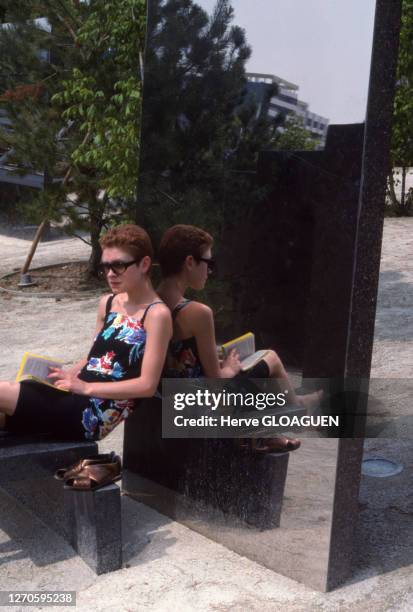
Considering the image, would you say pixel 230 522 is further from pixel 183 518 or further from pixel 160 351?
pixel 160 351

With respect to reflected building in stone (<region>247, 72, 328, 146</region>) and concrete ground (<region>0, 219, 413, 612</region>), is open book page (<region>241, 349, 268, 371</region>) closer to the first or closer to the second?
concrete ground (<region>0, 219, 413, 612</region>)

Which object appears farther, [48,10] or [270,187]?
[48,10]

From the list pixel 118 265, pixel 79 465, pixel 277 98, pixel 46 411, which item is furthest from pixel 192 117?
pixel 79 465

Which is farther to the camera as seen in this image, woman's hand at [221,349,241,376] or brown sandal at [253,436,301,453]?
woman's hand at [221,349,241,376]

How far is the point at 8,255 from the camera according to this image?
11633 millimetres

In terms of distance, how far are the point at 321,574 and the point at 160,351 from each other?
964 mm

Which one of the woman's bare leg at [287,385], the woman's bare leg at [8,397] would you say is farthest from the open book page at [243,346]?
the woman's bare leg at [8,397]

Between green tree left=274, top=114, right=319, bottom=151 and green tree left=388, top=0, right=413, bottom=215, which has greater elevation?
green tree left=388, top=0, right=413, bottom=215

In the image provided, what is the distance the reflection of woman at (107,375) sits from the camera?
9.59ft

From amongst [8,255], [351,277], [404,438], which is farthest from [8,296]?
[351,277]

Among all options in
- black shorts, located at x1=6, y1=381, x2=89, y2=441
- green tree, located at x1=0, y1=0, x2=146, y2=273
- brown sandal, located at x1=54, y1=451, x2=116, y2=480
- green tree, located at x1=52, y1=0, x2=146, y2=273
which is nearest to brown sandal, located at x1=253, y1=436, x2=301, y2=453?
brown sandal, located at x1=54, y1=451, x2=116, y2=480

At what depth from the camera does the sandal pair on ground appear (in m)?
2.80

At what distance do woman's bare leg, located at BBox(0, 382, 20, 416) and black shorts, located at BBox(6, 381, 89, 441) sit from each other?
0.05ft

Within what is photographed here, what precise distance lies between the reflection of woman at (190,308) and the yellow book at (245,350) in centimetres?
2
